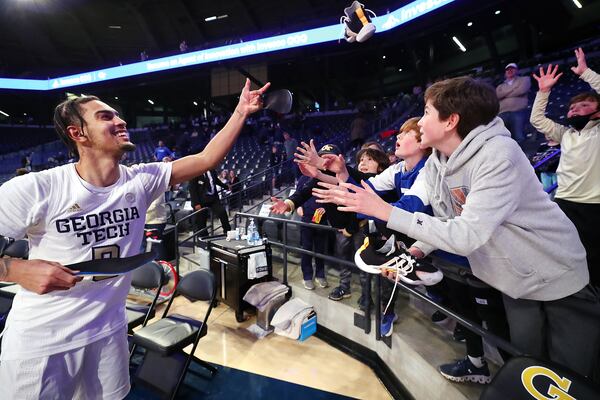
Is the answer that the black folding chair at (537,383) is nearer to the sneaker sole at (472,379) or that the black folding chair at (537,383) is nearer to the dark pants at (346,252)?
the sneaker sole at (472,379)

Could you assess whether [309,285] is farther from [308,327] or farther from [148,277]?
[148,277]

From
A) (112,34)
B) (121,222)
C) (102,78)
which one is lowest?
(121,222)

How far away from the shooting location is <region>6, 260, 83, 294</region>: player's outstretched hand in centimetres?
106

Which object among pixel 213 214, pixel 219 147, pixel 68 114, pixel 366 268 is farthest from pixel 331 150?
pixel 213 214

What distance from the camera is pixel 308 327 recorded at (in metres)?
3.17

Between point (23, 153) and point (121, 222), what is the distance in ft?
78.5

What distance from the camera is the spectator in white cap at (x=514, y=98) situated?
13.7ft

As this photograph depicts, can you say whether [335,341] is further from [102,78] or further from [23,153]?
[23,153]

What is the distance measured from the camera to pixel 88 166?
4.64 ft

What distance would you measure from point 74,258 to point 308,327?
2396mm

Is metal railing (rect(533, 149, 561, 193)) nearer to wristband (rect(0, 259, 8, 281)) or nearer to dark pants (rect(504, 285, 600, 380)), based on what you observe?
dark pants (rect(504, 285, 600, 380))

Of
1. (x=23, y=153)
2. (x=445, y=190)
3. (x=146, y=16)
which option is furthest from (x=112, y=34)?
(x=445, y=190)

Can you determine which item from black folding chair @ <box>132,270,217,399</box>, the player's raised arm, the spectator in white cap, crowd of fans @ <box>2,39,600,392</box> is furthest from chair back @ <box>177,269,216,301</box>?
the spectator in white cap

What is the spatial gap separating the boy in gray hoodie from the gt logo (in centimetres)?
35
